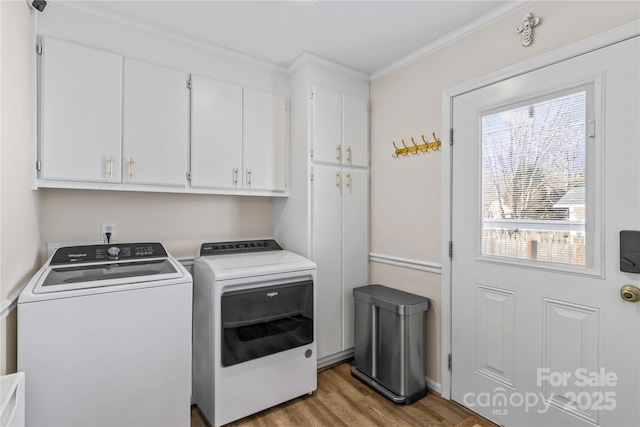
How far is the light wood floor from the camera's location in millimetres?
1913

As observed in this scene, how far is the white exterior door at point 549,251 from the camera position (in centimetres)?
142

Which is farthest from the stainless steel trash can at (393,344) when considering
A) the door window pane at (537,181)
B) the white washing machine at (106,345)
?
the white washing machine at (106,345)

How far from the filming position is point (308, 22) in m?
1.99

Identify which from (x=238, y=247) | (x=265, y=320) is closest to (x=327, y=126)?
(x=238, y=247)

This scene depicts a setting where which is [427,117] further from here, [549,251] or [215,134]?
[215,134]

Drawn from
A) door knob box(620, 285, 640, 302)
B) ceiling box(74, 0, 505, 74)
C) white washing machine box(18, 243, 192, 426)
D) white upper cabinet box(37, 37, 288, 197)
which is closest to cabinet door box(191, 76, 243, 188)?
white upper cabinet box(37, 37, 288, 197)

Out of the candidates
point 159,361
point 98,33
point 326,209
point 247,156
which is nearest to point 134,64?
point 98,33

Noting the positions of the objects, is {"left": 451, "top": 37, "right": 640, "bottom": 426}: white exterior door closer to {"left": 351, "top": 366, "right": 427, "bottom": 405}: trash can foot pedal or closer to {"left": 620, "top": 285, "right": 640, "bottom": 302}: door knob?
{"left": 620, "top": 285, "right": 640, "bottom": 302}: door knob

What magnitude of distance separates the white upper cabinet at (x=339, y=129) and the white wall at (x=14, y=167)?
1.64 m

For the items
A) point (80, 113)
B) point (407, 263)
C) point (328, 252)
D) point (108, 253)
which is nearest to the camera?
point (80, 113)

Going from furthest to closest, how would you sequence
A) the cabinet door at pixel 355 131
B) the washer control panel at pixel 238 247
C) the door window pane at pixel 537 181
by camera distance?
1. the cabinet door at pixel 355 131
2. the washer control panel at pixel 238 247
3. the door window pane at pixel 537 181

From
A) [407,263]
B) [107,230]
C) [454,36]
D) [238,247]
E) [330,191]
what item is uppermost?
[454,36]

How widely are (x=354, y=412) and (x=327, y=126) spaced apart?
78.3 inches

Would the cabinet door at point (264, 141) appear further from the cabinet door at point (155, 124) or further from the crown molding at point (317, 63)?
the cabinet door at point (155, 124)
